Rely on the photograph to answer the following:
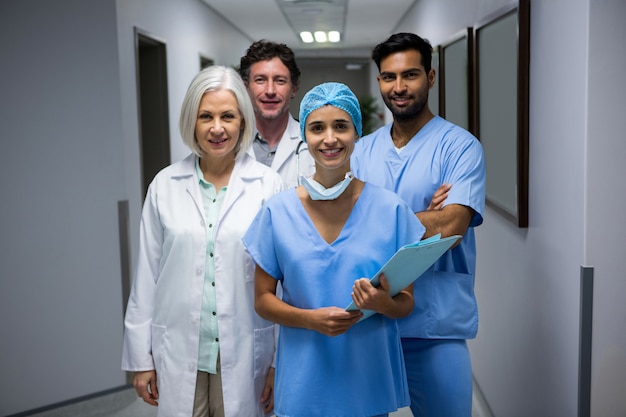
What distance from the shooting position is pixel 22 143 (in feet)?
8.24

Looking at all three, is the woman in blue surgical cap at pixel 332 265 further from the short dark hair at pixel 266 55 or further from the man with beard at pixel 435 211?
the short dark hair at pixel 266 55

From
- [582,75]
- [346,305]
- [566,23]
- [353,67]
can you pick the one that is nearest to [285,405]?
[346,305]

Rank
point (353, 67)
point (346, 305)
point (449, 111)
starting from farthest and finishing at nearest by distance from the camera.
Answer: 1. point (353, 67)
2. point (449, 111)
3. point (346, 305)

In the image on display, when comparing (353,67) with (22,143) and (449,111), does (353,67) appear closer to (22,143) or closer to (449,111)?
(449,111)

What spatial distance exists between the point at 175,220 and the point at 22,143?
137 cm

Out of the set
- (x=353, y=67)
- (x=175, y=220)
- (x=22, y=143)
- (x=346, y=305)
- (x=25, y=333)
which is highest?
(x=353, y=67)

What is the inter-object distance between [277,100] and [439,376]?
801mm

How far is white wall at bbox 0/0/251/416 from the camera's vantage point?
250 centimetres

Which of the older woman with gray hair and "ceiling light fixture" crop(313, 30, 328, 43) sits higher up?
"ceiling light fixture" crop(313, 30, 328, 43)

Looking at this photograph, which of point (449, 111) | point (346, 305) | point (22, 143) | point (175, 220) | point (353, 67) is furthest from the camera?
point (353, 67)

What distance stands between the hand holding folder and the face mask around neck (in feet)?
0.62

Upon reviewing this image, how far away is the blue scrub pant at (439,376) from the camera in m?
1.48

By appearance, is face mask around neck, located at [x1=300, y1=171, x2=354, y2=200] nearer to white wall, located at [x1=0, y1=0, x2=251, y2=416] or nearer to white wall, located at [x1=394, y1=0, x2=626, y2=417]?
white wall, located at [x1=394, y1=0, x2=626, y2=417]

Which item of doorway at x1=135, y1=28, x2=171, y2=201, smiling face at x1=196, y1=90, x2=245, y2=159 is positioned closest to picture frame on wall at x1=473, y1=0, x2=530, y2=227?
smiling face at x1=196, y1=90, x2=245, y2=159
